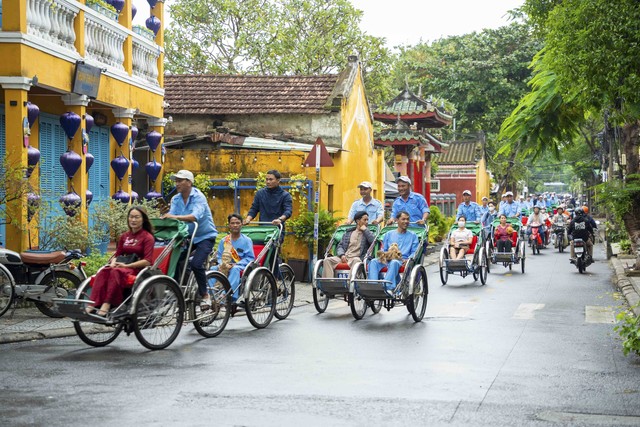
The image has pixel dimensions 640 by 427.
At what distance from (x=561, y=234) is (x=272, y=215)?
22.0 metres

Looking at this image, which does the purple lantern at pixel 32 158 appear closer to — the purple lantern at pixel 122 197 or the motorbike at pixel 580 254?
the purple lantern at pixel 122 197

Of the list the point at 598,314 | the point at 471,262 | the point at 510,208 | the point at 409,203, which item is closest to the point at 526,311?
the point at 598,314

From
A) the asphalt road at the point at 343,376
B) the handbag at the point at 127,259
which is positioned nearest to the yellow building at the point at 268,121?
the asphalt road at the point at 343,376

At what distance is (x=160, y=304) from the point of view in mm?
10188

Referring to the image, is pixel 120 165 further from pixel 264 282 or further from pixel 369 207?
pixel 264 282

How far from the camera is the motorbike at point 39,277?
1233 cm

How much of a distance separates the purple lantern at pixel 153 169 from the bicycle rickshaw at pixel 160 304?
31.5 ft

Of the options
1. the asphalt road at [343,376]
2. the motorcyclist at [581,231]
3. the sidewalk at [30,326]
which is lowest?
the asphalt road at [343,376]

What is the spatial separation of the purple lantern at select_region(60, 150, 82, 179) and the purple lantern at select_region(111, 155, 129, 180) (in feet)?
9.13

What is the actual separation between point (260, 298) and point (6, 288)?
121 inches

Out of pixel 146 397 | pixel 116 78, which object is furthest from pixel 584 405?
pixel 116 78

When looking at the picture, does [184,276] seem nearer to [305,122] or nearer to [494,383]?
[494,383]

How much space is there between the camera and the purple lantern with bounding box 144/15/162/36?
20.9 metres

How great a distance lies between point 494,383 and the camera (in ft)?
27.5
